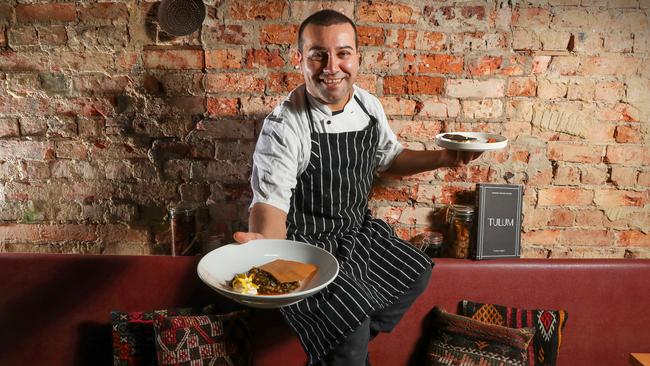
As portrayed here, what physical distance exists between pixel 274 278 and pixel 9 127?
1.48 m

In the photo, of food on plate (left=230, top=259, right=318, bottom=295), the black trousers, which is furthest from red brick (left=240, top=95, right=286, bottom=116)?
the black trousers

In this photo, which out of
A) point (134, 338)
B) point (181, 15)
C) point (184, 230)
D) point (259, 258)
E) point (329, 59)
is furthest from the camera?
point (184, 230)

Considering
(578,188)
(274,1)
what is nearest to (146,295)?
Answer: (274,1)

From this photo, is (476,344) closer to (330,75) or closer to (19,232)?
(330,75)

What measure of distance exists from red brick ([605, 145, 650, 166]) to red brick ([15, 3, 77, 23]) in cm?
233

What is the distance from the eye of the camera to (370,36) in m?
1.89

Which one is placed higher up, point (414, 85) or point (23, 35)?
point (23, 35)

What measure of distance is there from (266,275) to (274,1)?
1.12 metres

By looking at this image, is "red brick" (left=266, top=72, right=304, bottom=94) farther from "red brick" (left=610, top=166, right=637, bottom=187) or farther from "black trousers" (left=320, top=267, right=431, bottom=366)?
"red brick" (left=610, top=166, right=637, bottom=187)

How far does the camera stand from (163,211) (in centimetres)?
206

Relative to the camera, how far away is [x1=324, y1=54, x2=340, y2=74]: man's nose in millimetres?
1555

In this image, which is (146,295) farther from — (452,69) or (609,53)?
(609,53)

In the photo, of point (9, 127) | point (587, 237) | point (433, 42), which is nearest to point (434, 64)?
point (433, 42)

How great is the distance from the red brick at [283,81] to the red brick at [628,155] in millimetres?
1386
